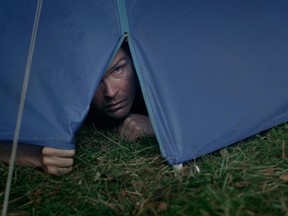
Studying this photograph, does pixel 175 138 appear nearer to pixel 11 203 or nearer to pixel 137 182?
pixel 137 182

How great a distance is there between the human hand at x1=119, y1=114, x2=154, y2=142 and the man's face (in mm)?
58

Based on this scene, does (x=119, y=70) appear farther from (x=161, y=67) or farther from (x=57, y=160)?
(x=57, y=160)

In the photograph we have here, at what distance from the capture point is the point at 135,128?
2334 millimetres

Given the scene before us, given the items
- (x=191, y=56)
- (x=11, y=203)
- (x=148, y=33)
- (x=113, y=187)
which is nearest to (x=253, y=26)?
(x=191, y=56)

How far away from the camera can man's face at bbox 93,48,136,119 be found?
7.20 feet

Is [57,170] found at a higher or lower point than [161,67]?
lower

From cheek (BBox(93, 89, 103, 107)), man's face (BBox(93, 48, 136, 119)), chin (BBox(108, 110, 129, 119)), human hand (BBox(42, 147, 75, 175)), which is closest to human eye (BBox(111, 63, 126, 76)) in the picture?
man's face (BBox(93, 48, 136, 119))

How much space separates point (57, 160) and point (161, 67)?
2.18 feet

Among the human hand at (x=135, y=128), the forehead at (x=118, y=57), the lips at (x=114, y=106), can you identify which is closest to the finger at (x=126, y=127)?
the human hand at (x=135, y=128)

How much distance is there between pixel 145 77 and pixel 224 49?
0.49 metres

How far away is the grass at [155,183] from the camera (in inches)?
57.8

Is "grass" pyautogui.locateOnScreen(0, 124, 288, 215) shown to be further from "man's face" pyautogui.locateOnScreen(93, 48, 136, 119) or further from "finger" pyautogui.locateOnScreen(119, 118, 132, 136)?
"man's face" pyautogui.locateOnScreen(93, 48, 136, 119)

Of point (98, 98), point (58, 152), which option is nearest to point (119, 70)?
point (98, 98)

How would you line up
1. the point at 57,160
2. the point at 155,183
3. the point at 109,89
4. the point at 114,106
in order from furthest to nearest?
the point at 114,106
the point at 109,89
the point at 57,160
the point at 155,183
